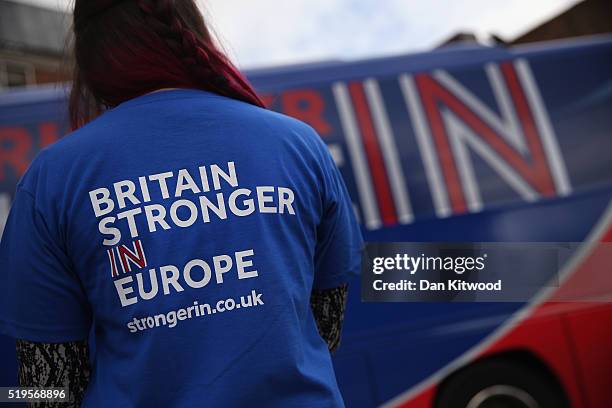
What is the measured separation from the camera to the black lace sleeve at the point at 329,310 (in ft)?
4.08

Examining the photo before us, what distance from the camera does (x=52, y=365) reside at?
1007 millimetres

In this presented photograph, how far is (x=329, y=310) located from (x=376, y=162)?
1.89 meters

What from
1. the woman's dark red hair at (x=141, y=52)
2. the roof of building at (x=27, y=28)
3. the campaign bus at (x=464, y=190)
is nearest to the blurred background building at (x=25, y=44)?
the roof of building at (x=27, y=28)

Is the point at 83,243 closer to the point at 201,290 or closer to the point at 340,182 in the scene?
the point at 201,290

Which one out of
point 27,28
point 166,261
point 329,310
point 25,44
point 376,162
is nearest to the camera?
point 166,261

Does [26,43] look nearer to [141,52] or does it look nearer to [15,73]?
[15,73]

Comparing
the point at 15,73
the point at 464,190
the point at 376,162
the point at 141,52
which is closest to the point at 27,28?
the point at 15,73

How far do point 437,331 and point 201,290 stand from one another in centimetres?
225

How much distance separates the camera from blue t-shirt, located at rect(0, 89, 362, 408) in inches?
36.7

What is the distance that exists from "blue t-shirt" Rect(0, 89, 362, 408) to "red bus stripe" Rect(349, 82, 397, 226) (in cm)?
206

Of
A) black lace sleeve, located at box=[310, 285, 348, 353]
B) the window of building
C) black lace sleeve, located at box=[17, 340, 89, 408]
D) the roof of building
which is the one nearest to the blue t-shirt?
black lace sleeve, located at box=[17, 340, 89, 408]

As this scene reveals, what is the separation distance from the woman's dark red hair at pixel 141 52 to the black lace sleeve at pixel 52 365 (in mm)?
423

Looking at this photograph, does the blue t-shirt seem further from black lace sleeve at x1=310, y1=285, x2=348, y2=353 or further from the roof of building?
the roof of building

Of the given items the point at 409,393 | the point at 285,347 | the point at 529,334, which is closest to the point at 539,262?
the point at 529,334
